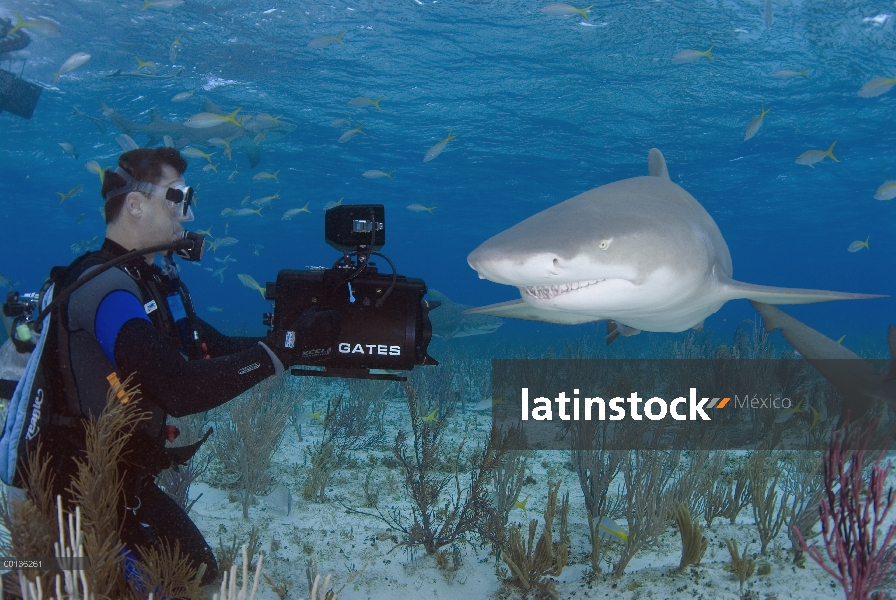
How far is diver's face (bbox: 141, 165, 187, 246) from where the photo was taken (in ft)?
9.64

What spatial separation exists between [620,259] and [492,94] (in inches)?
619

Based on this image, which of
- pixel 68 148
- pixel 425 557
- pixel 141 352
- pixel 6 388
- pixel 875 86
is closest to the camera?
pixel 141 352

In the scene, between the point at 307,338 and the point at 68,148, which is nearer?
the point at 307,338

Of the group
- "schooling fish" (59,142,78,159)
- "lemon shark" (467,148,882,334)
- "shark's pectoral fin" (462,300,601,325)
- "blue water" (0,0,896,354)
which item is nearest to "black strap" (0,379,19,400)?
"lemon shark" (467,148,882,334)

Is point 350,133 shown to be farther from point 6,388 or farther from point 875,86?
point 875,86

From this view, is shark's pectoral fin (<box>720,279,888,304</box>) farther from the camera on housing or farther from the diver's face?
the camera on housing

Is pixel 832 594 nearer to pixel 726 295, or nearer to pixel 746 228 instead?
pixel 726 295

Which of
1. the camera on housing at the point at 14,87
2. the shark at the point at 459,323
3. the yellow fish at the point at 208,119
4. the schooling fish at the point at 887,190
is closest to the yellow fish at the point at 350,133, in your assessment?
the yellow fish at the point at 208,119

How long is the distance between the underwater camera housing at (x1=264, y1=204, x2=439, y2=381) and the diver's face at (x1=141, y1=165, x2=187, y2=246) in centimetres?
70

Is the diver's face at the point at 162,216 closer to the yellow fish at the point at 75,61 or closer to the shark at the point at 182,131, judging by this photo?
the yellow fish at the point at 75,61

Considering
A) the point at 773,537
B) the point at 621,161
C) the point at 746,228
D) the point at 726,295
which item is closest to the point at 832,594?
the point at 773,537

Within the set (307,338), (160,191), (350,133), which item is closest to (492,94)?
Result: (350,133)

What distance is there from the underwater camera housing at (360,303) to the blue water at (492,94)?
11362 millimetres

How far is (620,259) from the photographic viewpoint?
2.62 meters
